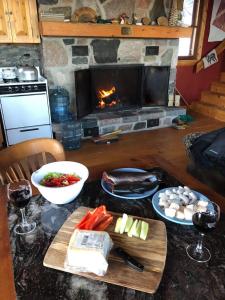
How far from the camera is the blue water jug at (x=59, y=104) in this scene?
125 inches

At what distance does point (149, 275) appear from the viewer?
651 mm

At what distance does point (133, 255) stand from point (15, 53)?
3121 millimetres

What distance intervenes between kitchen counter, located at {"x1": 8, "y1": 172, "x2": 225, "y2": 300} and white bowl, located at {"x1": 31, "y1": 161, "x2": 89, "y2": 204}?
0.13 feet

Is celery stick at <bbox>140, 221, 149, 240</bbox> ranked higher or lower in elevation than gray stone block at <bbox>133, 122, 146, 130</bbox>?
higher

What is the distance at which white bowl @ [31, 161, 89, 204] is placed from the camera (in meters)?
0.90

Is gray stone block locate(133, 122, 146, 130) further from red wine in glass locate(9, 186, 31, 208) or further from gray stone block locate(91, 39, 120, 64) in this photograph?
red wine in glass locate(9, 186, 31, 208)

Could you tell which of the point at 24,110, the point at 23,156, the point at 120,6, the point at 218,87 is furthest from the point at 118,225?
the point at 218,87

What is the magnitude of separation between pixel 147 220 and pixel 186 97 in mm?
4291

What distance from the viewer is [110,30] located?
309cm

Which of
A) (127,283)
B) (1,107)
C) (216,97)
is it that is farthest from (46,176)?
(216,97)

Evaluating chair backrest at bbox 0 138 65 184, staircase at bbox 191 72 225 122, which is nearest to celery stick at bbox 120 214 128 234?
chair backrest at bbox 0 138 65 184

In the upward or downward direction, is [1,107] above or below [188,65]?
below

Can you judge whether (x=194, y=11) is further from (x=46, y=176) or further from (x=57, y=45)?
(x=46, y=176)

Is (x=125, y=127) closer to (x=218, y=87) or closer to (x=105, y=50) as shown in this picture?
(x=105, y=50)
